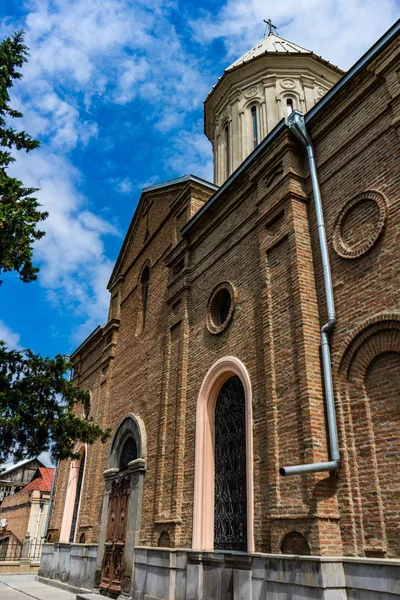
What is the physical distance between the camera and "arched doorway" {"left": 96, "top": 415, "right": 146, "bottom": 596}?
34.9ft

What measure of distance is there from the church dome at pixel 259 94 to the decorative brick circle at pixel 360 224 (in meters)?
8.53

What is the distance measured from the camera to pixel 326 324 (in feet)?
22.1

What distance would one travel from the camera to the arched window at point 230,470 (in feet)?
25.4

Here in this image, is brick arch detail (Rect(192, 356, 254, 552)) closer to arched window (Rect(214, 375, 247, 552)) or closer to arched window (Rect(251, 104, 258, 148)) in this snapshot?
arched window (Rect(214, 375, 247, 552))

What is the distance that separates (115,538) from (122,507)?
72 centimetres

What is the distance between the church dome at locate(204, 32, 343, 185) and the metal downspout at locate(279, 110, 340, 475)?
23.0 feet

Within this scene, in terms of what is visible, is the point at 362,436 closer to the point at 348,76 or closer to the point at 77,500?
the point at 348,76

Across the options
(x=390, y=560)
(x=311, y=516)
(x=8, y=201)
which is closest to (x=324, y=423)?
(x=311, y=516)

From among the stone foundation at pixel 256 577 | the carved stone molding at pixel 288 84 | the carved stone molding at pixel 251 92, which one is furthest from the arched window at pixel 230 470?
the carved stone molding at pixel 288 84

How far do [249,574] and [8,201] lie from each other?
297 inches

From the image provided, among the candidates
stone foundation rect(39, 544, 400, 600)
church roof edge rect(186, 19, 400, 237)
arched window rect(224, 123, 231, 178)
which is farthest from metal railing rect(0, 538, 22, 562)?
church roof edge rect(186, 19, 400, 237)

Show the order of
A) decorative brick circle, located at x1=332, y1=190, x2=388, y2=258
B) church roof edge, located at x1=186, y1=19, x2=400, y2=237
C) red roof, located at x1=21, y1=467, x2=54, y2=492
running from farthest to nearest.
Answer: red roof, located at x1=21, y1=467, x2=54, y2=492, church roof edge, located at x1=186, y1=19, x2=400, y2=237, decorative brick circle, located at x1=332, y1=190, x2=388, y2=258

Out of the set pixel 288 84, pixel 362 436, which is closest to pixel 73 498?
pixel 362 436

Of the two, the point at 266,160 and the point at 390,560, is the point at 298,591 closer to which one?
the point at 390,560
